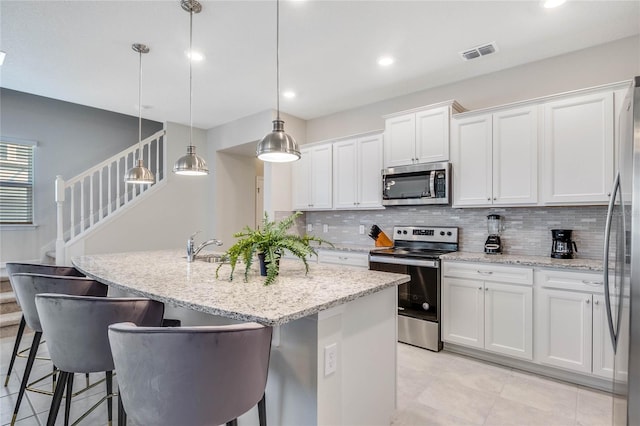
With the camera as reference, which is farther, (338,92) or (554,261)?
(338,92)

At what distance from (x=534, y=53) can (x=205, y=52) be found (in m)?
3.07

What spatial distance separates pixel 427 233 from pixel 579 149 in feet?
5.33

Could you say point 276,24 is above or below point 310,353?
above

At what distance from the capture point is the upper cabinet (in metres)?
3.47

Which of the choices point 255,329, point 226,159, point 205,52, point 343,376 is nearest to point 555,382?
point 343,376

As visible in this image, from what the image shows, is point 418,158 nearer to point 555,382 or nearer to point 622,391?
point 555,382

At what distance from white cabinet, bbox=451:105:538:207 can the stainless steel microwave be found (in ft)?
0.39

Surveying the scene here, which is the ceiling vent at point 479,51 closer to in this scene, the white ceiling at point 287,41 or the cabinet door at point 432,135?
the white ceiling at point 287,41

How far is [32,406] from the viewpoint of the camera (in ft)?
7.33

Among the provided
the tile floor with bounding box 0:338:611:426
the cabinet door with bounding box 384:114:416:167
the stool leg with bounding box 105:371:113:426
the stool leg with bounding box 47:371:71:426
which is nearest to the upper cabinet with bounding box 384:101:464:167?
the cabinet door with bounding box 384:114:416:167

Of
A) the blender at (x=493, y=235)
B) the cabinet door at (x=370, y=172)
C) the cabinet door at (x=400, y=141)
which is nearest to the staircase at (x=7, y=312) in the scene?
the cabinet door at (x=370, y=172)

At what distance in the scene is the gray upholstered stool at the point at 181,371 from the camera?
1027 millimetres

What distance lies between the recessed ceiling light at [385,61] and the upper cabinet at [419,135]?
2.01 ft

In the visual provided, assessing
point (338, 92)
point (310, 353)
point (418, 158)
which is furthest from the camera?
point (338, 92)
